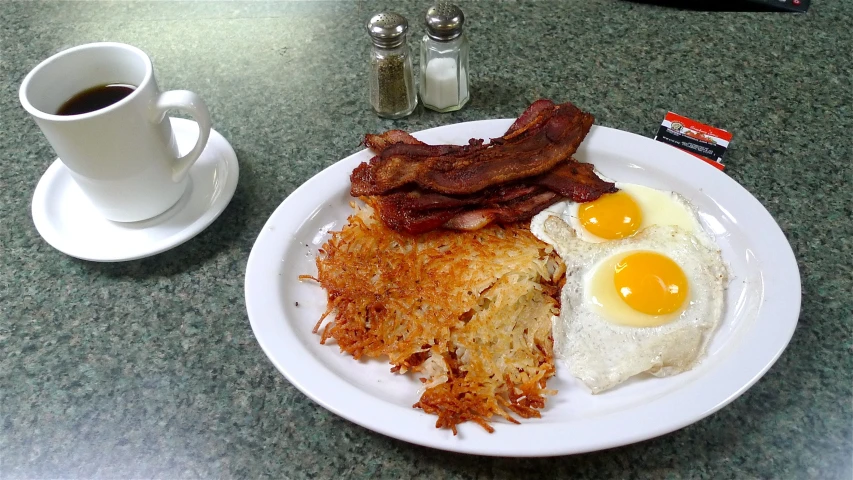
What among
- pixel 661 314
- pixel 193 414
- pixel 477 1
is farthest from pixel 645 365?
pixel 477 1

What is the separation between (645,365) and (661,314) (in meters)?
0.16

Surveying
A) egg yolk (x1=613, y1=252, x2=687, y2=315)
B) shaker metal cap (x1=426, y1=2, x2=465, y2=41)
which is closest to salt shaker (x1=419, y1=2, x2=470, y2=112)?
shaker metal cap (x1=426, y1=2, x2=465, y2=41)

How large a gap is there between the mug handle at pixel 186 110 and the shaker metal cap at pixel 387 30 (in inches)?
23.3

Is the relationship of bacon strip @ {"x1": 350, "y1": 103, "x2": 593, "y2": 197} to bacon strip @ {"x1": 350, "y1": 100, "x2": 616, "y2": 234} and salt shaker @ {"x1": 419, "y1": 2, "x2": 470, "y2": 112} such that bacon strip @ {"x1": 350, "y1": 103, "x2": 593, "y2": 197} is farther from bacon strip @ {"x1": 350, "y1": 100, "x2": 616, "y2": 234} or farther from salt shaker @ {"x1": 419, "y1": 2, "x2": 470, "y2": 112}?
salt shaker @ {"x1": 419, "y1": 2, "x2": 470, "y2": 112}

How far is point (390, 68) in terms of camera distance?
2.04 metres

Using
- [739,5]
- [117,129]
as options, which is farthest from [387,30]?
[739,5]

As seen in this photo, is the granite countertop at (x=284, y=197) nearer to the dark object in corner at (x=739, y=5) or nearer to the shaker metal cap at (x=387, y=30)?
the dark object in corner at (x=739, y=5)

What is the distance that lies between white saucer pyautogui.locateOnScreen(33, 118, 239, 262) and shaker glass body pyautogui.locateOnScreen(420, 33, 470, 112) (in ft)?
2.28

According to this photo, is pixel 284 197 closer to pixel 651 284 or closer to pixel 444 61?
pixel 444 61

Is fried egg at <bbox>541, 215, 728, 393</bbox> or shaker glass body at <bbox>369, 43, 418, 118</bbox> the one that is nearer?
fried egg at <bbox>541, 215, 728, 393</bbox>

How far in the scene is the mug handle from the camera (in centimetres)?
159

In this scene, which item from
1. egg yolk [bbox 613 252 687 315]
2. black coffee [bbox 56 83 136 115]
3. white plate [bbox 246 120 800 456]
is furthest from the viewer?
black coffee [bbox 56 83 136 115]

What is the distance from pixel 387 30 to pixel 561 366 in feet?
3.77

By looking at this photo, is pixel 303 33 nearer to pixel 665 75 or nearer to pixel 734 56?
pixel 665 75
